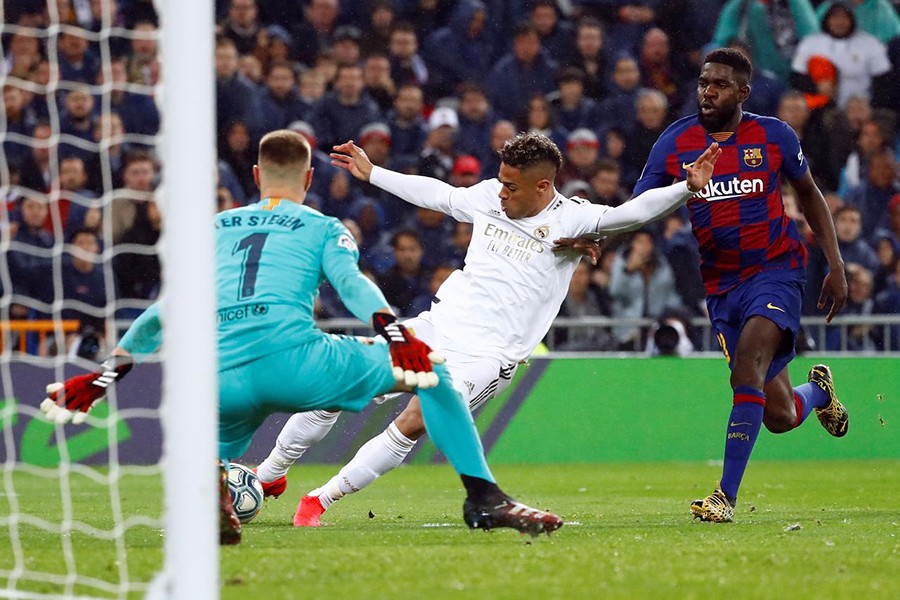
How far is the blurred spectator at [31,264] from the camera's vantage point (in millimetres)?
12672

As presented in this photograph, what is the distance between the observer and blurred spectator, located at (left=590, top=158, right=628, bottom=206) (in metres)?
14.3

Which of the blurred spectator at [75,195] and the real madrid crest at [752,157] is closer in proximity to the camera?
the real madrid crest at [752,157]

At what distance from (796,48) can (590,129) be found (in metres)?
2.73

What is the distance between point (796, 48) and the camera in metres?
16.2

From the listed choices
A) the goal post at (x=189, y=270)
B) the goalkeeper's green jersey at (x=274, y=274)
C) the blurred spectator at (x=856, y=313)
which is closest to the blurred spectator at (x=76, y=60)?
Answer: the blurred spectator at (x=856, y=313)

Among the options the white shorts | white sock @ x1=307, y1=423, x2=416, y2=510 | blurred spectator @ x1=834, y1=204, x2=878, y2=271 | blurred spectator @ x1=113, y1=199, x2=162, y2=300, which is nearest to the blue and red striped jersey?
the white shorts

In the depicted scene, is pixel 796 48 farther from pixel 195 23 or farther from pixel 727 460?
pixel 195 23

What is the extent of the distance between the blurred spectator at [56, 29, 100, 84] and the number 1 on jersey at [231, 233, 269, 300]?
8.87 meters

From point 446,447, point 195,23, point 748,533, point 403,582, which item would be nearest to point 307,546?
point 446,447

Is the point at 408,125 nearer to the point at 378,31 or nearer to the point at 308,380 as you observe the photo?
the point at 378,31

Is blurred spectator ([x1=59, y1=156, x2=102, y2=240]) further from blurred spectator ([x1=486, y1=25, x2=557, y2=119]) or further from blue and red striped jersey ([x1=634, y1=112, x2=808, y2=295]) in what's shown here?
blue and red striped jersey ([x1=634, y1=112, x2=808, y2=295])

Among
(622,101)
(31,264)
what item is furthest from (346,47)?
(31,264)

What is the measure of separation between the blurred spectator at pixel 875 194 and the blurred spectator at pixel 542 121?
10.4ft

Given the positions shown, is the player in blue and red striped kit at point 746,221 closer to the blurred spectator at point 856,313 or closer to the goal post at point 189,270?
the goal post at point 189,270
